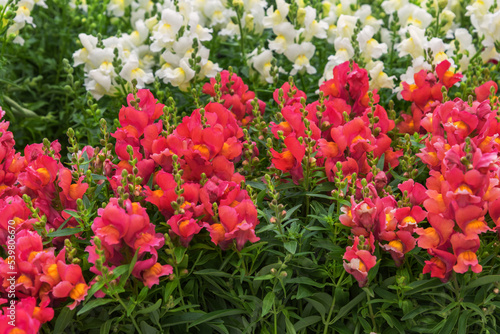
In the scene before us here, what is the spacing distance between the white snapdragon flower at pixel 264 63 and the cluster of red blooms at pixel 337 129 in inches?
23.9

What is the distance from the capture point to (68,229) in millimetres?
1846

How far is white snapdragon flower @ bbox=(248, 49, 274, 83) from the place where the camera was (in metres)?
3.08

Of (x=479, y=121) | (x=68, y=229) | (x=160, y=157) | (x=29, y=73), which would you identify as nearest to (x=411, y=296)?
(x=479, y=121)

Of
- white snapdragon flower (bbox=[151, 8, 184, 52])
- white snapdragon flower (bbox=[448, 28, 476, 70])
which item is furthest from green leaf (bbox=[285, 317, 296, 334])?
white snapdragon flower (bbox=[448, 28, 476, 70])

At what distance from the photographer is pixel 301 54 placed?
10.5 feet

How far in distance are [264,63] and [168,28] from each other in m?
0.56

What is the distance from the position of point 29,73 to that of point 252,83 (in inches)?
60.8

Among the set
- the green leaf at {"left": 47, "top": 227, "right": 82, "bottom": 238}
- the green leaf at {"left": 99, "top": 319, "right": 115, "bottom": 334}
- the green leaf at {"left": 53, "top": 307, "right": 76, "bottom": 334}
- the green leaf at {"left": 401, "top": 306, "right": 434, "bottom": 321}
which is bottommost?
the green leaf at {"left": 401, "top": 306, "right": 434, "bottom": 321}

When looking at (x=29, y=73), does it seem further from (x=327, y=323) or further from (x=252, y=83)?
(x=327, y=323)

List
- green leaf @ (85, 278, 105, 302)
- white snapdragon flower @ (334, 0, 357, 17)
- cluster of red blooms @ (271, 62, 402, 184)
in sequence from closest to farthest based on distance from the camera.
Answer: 1. green leaf @ (85, 278, 105, 302)
2. cluster of red blooms @ (271, 62, 402, 184)
3. white snapdragon flower @ (334, 0, 357, 17)

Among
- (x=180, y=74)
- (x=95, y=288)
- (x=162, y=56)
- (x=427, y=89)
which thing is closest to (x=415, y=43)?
(x=427, y=89)

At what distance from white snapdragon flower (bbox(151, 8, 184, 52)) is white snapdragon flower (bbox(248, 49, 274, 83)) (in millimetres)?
454

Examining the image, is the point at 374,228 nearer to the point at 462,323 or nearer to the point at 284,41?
the point at 462,323

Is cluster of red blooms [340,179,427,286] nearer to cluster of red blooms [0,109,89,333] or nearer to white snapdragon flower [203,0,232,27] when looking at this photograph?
cluster of red blooms [0,109,89,333]
